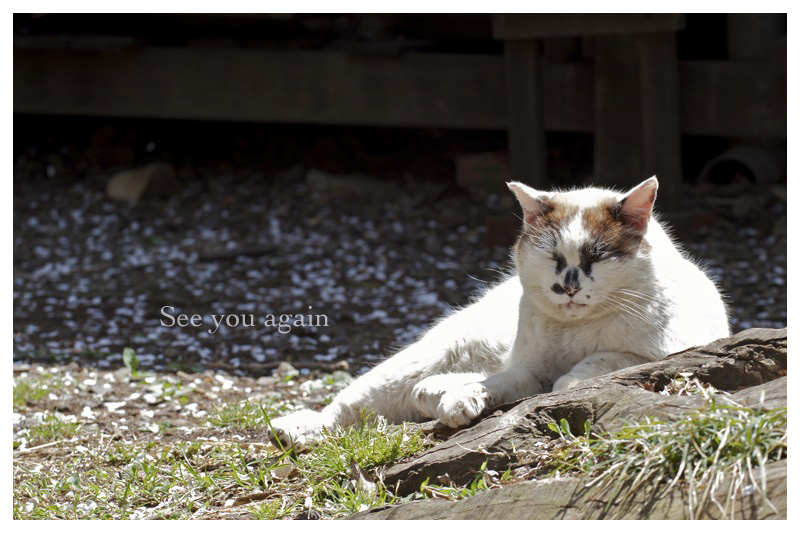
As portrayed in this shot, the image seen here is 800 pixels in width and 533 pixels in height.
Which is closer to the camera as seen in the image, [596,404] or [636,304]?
[596,404]

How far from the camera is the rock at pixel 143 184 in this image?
10.2 metres

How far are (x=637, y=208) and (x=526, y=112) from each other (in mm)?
4744

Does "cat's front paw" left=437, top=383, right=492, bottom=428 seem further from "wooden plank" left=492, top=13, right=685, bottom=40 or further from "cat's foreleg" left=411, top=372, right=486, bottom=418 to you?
"wooden plank" left=492, top=13, right=685, bottom=40

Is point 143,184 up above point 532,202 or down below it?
above

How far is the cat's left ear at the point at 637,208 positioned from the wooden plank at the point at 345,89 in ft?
16.4

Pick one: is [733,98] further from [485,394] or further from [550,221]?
[485,394]

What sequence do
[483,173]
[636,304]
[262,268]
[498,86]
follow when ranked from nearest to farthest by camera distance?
[636,304], [262,268], [498,86], [483,173]

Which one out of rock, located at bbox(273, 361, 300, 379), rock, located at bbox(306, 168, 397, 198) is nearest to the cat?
rock, located at bbox(273, 361, 300, 379)

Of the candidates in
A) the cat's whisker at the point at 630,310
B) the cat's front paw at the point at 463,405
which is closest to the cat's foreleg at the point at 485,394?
the cat's front paw at the point at 463,405

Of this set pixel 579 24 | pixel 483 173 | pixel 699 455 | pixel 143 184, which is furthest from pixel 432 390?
pixel 143 184

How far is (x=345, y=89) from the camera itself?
954 cm

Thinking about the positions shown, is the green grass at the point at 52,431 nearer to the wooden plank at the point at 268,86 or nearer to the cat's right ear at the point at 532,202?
the cat's right ear at the point at 532,202

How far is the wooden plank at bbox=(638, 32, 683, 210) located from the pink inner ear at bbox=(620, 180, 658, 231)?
4359 mm

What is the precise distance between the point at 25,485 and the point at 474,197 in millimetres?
6211
